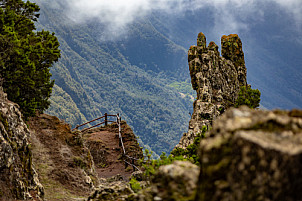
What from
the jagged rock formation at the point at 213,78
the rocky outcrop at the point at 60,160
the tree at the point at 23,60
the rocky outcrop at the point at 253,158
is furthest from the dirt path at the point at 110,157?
the rocky outcrop at the point at 253,158

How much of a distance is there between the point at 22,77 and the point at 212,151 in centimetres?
1384

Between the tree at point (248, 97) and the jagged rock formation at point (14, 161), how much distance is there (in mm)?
17160

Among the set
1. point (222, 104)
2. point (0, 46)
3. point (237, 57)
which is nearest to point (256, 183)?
point (0, 46)

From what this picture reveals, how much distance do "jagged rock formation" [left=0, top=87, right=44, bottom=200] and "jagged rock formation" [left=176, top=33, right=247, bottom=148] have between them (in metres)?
13.7

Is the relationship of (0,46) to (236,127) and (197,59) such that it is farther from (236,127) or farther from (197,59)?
(197,59)

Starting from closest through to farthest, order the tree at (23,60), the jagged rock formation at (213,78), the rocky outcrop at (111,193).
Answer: the rocky outcrop at (111,193), the tree at (23,60), the jagged rock formation at (213,78)

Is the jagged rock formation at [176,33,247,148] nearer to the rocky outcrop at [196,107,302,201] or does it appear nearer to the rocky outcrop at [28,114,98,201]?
the rocky outcrop at [28,114,98,201]

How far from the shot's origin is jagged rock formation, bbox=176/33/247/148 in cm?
2409

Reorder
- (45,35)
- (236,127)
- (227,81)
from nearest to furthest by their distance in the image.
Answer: (236,127)
(45,35)
(227,81)

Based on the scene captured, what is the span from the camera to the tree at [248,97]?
78.3ft

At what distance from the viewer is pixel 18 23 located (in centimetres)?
1859

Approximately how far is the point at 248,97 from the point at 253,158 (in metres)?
22.8

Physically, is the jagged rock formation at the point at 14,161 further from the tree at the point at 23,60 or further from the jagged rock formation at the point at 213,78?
the jagged rock formation at the point at 213,78

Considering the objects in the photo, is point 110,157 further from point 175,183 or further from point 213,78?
point 175,183
